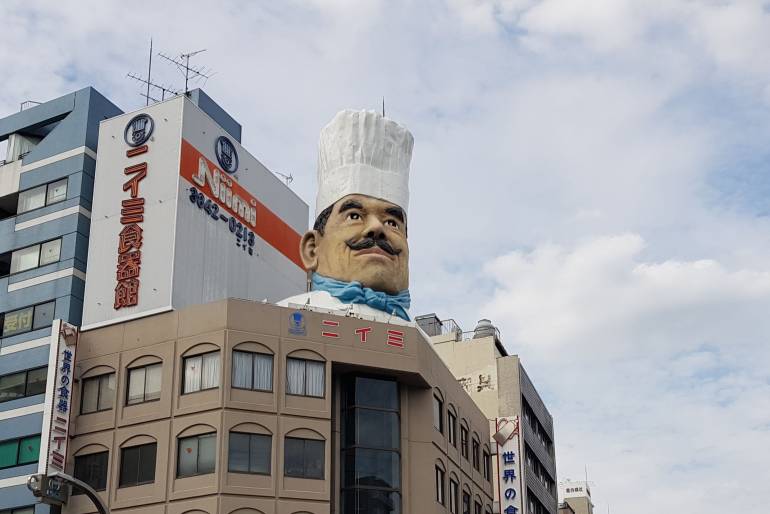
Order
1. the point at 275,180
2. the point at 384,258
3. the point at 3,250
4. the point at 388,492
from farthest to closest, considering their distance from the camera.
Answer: the point at 275,180 < the point at 3,250 < the point at 384,258 < the point at 388,492

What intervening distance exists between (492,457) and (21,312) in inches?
1176

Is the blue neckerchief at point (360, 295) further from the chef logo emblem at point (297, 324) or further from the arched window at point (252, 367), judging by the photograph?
the arched window at point (252, 367)

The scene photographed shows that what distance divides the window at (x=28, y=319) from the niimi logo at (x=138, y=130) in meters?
9.08

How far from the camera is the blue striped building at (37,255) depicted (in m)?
52.4

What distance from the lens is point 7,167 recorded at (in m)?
60.4

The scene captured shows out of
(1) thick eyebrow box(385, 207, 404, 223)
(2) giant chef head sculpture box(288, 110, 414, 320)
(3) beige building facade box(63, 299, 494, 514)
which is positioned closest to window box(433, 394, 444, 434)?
(3) beige building facade box(63, 299, 494, 514)

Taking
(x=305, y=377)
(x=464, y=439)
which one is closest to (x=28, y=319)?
(x=305, y=377)

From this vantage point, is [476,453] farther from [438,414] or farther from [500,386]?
[500,386]

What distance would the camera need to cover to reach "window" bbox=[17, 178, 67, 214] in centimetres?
5706

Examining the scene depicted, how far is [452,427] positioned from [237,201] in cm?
1683

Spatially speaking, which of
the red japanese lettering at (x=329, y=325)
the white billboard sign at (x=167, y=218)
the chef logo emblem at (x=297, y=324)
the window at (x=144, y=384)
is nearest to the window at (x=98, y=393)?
the window at (x=144, y=384)

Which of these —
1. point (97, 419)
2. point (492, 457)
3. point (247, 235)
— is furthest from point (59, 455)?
point (492, 457)

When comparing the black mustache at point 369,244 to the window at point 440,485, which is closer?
the window at point 440,485

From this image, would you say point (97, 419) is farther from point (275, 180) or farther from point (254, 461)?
point (275, 180)
